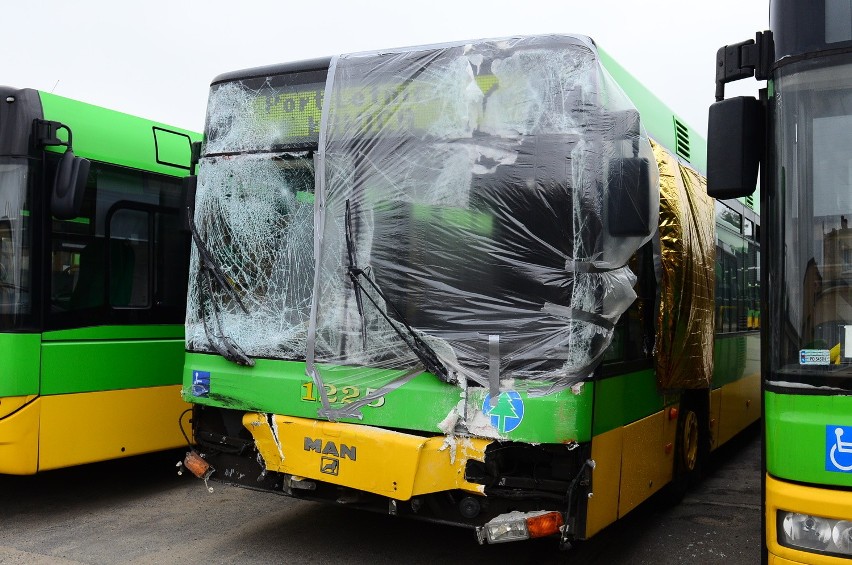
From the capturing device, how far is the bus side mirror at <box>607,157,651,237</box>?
4223 millimetres

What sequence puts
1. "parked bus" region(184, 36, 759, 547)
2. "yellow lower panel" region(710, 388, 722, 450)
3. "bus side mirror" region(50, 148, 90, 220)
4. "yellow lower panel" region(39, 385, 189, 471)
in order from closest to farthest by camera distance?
"parked bus" region(184, 36, 759, 547) → "bus side mirror" region(50, 148, 90, 220) → "yellow lower panel" region(39, 385, 189, 471) → "yellow lower panel" region(710, 388, 722, 450)

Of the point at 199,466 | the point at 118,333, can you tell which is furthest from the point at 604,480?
the point at 118,333

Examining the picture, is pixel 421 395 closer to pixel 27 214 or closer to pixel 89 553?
pixel 89 553

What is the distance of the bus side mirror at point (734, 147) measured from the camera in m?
3.30

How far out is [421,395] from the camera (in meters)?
4.38

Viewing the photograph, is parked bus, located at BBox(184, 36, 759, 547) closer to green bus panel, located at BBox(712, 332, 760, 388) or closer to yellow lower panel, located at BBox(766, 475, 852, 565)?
yellow lower panel, located at BBox(766, 475, 852, 565)

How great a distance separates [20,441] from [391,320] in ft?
9.91

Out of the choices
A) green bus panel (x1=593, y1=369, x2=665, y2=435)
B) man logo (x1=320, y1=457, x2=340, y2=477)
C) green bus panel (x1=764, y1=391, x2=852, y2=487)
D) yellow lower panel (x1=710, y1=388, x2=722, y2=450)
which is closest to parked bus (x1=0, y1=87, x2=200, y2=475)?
man logo (x1=320, y1=457, x2=340, y2=477)

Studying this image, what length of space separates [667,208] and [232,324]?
278 cm

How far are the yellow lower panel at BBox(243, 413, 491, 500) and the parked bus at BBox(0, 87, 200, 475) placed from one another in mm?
1741

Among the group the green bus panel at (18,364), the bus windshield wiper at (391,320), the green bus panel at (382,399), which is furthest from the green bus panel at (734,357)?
the green bus panel at (18,364)

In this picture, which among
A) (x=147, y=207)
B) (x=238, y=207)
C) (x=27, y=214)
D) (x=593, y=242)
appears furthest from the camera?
(x=147, y=207)

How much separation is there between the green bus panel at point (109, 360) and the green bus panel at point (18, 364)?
0.07 metres

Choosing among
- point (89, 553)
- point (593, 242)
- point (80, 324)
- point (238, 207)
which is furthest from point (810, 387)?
point (80, 324)
